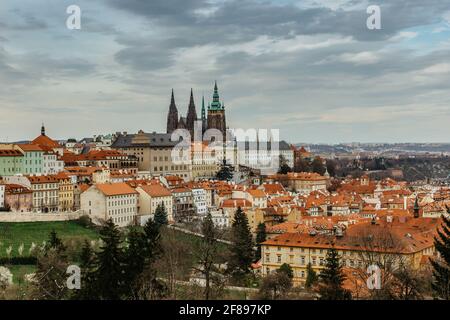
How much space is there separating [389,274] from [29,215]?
23.3 meters

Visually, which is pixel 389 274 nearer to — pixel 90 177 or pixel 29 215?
pixel 29 215

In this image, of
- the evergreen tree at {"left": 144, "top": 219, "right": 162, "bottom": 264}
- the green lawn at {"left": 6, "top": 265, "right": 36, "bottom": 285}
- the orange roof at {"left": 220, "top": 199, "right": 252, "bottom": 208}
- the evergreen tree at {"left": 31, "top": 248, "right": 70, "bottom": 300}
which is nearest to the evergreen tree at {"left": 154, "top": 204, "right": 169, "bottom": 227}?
the orange roof at {"left": 220, "top": 199, "right": 252, "bottom": 208}

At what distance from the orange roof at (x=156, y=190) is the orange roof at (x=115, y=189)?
870 millimetres

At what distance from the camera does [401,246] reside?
22.4 metres

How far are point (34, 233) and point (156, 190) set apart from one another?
9795 mm

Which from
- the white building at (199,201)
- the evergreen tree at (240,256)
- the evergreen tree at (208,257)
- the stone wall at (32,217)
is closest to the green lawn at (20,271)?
the evergreen tree at (208,257)

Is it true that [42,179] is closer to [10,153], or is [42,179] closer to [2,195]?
[2,195]

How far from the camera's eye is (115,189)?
3766 cm

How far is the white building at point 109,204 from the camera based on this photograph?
36188 mm

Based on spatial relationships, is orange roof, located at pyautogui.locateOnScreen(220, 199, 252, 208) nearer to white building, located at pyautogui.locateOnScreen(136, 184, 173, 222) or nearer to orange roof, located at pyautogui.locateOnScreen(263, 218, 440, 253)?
white building, located at pyautogui.locateOnScreen(136, 184, 173, 222)

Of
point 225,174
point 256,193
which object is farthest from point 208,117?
point 256,193

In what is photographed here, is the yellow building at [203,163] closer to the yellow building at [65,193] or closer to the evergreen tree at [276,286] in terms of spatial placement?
the yellow building at [65,193]

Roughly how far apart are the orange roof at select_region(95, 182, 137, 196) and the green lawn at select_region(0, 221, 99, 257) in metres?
2.56
